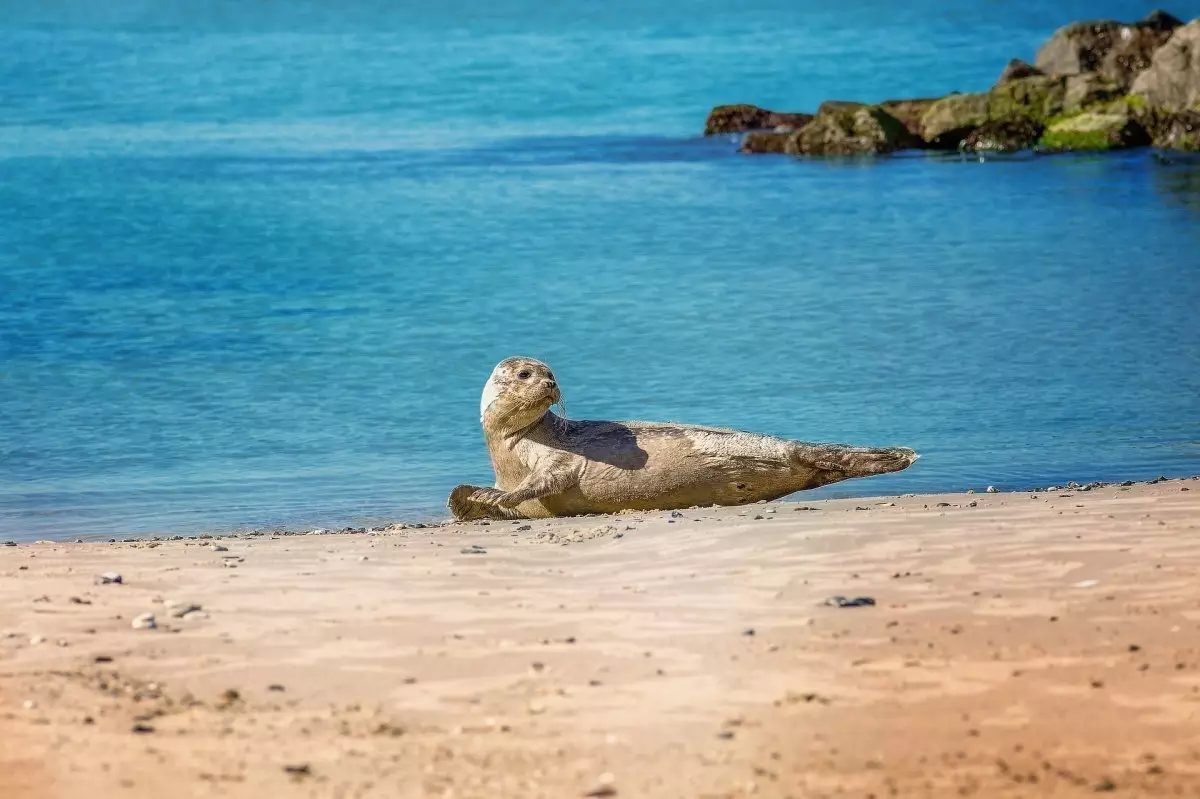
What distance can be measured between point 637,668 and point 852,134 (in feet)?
169

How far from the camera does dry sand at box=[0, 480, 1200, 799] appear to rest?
446cm

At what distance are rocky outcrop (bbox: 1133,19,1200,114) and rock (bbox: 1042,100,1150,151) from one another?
89 cm

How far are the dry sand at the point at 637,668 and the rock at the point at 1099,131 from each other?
45926mm

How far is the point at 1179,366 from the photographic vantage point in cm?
1622

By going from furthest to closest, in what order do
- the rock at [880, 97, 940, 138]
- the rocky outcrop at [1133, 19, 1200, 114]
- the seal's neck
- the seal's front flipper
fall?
the rock at [880, 97, 940, 138] → the rocky outcrop at [1133, 19, 1200, 114] → the seal's neck → the seal's front flipper

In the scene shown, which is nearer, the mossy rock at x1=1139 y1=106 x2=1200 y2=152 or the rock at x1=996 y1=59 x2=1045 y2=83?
the mossy rock at x1=1139 y1=106 x2=1200 y2=152

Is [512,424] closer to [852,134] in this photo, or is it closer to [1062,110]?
[1062,110]

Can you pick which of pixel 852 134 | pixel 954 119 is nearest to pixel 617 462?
pixel 852 134

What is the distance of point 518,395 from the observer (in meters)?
9.07

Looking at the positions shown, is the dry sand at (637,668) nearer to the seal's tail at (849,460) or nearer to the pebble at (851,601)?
the pebble at (851,601)

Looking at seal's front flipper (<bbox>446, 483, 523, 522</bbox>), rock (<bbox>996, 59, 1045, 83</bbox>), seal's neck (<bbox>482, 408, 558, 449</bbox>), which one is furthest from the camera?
rock (<bbox>996, 59, 1045, 83</bbox>)

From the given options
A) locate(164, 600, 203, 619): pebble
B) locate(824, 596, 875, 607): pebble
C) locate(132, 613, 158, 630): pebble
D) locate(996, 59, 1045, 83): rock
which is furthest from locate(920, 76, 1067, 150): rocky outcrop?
locate(132, 613, 158, 630): pebble

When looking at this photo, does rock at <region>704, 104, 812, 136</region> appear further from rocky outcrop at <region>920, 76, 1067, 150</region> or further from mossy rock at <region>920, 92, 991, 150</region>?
rocky outcrop at <region>920, 76, 1067, 150</region>

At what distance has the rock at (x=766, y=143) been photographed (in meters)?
58.2
